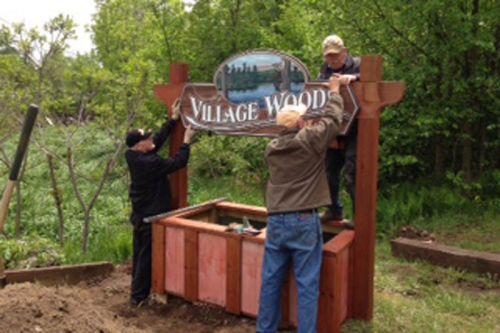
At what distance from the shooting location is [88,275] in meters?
5.91

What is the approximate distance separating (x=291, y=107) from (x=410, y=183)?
6.26 meters

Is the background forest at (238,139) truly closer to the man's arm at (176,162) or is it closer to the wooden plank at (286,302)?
the man's arm at (176,162)

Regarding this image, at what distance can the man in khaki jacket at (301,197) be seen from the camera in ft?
12.6

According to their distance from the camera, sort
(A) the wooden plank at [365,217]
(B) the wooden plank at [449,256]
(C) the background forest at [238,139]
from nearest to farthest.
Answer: (A) the wooden plank at [365,217], (B) the wooden plank at [449,256], (C) the background forest at [238,139]

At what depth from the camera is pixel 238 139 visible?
1011 cm

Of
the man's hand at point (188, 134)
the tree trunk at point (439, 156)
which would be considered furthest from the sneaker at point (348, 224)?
the tree trunk at point (439, 156)

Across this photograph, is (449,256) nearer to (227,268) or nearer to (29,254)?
(227,268)

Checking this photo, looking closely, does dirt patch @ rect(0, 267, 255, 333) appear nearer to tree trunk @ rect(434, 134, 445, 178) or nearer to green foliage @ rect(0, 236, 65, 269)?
green foliage @ rect(0, 236, 65, 269)

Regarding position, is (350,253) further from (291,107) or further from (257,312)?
(291,107)

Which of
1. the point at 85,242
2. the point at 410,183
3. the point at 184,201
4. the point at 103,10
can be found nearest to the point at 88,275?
the point at 85,242

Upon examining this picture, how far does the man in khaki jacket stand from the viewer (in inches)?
151

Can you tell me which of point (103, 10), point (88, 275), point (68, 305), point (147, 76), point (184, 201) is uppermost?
point (103, 10)

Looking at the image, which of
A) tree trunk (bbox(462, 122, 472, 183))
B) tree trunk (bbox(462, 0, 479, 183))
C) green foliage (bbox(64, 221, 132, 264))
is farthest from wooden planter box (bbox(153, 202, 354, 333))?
tree trunk (bbox(462, 122, 472, 183))

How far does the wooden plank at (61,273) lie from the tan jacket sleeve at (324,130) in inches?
128
